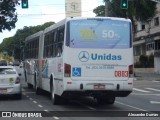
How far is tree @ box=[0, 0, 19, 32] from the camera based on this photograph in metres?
36.3

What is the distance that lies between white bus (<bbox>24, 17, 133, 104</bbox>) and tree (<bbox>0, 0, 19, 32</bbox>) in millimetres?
21191

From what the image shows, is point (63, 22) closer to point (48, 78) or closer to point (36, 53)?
point (48, 78)

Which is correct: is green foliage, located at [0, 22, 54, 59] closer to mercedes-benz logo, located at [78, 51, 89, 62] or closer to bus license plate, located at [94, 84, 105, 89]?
mercedes-benz logo, located at [78, 51, 89, 62]

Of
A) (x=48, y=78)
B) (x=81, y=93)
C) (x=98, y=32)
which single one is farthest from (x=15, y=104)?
(x=98, y=32)

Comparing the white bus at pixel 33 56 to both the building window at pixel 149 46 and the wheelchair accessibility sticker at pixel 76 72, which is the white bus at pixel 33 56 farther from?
the building window at pixel 149 46

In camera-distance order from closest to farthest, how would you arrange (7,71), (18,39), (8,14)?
(7,71), (8,14), (18,39)

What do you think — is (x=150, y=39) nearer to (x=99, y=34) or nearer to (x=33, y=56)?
(x=33, y=56)

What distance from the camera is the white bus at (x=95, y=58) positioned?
15.3m

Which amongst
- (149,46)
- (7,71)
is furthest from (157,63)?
(7,71)

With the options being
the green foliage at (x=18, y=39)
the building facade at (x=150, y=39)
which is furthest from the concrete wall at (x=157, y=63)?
the green foliage at (x=18, y=39)

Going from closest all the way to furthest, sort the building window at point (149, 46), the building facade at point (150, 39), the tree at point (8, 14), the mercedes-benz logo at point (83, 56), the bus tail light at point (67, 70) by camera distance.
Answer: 1. the bus tail light at point (67, 70)
2. the mercedes-benz logo at point (83, 56)
3. the tree at point (8, 14)
4. the building facade at point (150, 39)
5. the building window at point (149, 46)

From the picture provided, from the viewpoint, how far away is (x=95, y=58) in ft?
50.9

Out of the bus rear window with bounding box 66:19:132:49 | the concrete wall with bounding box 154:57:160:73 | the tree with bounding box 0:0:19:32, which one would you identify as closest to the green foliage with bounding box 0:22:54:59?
the concrete wall with bounding box 154:57:160:73

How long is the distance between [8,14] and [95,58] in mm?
23318
